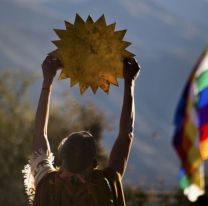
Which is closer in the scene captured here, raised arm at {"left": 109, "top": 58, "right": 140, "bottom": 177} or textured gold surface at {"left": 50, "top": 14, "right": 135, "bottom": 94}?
raised arm at {"left": 109, "top": 58, "right": 140, "bottom": 177}

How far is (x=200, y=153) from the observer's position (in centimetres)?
380

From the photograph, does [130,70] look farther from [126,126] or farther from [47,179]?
[47,179]

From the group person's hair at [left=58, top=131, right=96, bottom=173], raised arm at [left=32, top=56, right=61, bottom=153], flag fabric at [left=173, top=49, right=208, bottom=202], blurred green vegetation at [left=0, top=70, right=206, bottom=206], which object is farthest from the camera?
blurred green vegetation at [left=0, top=70, right=206, bottom=206]

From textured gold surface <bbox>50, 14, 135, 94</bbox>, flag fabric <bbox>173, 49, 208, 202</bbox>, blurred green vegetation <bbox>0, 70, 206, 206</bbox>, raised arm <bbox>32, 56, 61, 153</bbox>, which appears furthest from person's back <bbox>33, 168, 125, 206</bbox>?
blurred green vegetation <bbox>0, 70, 206, 206</bbox>

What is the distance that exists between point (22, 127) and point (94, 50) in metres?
22.7

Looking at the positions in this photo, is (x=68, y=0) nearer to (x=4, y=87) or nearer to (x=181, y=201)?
(x=4, y=87)

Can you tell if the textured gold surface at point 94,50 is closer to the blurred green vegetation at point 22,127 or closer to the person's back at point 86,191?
the person's back at point 86,191

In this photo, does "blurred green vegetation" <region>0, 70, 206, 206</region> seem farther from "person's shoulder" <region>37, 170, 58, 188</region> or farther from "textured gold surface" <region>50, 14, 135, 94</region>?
"person's shoulder" <region>37, 170, 58, 188</region>

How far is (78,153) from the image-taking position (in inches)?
153

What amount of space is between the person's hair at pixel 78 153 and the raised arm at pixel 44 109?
0.19 metres

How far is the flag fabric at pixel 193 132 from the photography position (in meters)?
3.51

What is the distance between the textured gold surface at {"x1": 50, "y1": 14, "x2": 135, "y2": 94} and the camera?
13.6 ft

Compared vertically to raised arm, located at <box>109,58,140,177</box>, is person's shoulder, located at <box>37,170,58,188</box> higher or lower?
lower

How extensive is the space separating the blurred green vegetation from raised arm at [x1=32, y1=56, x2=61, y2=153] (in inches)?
605
